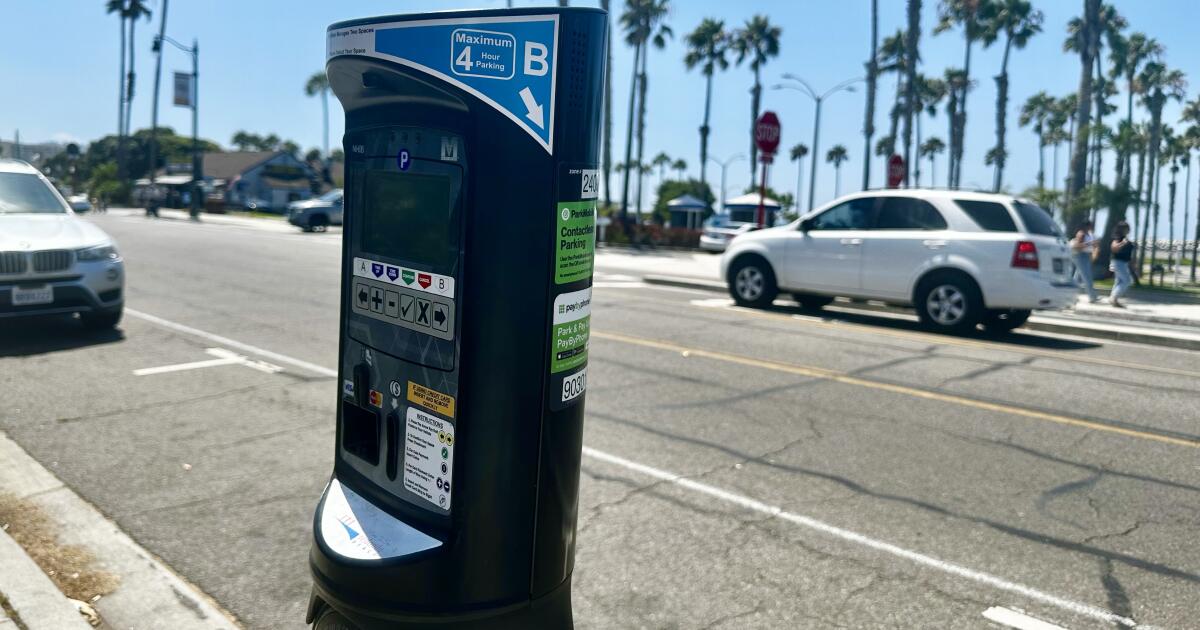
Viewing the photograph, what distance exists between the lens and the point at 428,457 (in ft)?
8.19

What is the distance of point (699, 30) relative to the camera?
6297cm

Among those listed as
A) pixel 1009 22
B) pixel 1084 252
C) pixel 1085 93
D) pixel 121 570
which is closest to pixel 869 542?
pixel 121 570

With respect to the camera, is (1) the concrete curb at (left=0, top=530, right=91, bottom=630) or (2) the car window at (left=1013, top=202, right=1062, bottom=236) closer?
(1) the concrete curb at (left=0, top=530, right=91, bottom=630)

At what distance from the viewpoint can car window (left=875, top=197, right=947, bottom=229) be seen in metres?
11.9

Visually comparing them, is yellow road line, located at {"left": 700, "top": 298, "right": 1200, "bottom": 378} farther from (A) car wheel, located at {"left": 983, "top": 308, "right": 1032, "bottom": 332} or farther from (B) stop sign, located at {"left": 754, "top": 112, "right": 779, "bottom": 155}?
(B) stop sign, located at {"left": 754, "top": 112, "right": 779, "bottom": 155}

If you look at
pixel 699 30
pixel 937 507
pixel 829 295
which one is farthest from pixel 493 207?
pixel 699 30

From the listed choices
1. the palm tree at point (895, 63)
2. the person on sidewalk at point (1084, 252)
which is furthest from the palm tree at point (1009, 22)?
the person on sidewalk at point (1084, 252)

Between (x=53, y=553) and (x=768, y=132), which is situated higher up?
(x=768, y=132)

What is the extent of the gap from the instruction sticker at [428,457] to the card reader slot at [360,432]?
0.18 meters

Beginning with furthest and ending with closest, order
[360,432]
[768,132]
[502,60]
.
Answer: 1. [768,132]
2. [360,432]
3. [502,60]

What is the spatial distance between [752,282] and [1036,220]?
3.81m

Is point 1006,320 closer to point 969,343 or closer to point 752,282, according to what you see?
point 969,343

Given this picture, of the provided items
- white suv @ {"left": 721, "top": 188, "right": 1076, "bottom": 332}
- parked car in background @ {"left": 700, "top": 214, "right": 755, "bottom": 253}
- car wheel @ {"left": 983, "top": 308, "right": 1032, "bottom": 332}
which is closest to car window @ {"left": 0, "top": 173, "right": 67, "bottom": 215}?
white suv @ {"left": 721, "top": 188, "right": 1076, "bottom": 332}

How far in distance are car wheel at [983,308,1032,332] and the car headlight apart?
9.99 m
